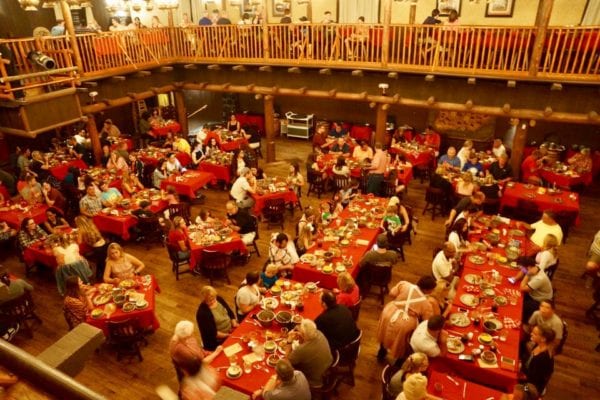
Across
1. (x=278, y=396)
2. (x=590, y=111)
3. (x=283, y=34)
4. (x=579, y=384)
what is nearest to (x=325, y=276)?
(x=278, y=396)

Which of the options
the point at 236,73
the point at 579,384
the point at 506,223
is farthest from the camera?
the point at 236,73

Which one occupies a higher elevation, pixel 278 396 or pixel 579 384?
pixel 278 396

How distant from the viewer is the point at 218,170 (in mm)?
12984

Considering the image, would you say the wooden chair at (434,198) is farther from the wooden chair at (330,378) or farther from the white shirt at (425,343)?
the wooden chair at (330,378)

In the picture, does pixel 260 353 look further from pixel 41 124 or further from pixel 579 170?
pixel 579 170

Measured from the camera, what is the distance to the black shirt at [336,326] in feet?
19.1

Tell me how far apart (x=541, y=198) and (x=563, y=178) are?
1.82m

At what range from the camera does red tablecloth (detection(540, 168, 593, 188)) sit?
11289mm

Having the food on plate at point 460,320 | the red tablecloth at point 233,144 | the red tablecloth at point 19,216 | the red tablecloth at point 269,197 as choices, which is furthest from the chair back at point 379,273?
the red tablecloth at point 233,144

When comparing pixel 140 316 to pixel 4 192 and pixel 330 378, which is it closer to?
pixel 330 378

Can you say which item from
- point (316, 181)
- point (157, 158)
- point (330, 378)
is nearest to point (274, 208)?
point (316, 181)

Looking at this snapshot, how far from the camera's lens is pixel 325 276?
7402mm

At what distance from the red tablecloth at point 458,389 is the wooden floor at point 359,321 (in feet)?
5.00

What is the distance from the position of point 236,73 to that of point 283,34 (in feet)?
7.89
